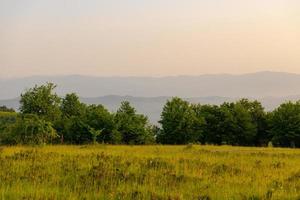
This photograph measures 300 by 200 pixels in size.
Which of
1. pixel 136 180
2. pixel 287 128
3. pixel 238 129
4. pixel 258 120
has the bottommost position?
pixel 136 180

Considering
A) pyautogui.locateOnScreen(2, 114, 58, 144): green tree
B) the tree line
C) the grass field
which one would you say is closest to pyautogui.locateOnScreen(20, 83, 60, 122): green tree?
the tree line

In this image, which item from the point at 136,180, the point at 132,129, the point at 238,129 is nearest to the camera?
the point at 136,180

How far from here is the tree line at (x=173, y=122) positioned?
5978 cm

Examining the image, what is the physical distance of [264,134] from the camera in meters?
69.8

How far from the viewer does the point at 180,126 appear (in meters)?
66.1

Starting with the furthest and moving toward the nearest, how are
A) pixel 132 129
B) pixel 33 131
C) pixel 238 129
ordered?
pixel 238 129
pixel 132 129
pixel 33 131

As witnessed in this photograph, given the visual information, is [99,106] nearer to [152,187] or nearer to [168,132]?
[168,132]

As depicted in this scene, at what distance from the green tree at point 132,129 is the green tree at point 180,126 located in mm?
Answer: 4380

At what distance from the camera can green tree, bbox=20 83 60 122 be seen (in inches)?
2352

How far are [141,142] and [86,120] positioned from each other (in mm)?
7774

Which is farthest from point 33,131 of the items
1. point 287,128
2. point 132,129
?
point 287,128

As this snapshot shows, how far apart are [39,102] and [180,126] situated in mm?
19549

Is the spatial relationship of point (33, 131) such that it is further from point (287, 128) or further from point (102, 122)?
point (287, 128)

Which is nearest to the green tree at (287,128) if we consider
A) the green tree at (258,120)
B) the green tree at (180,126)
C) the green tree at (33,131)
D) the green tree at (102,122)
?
the green tree at (258,120)
